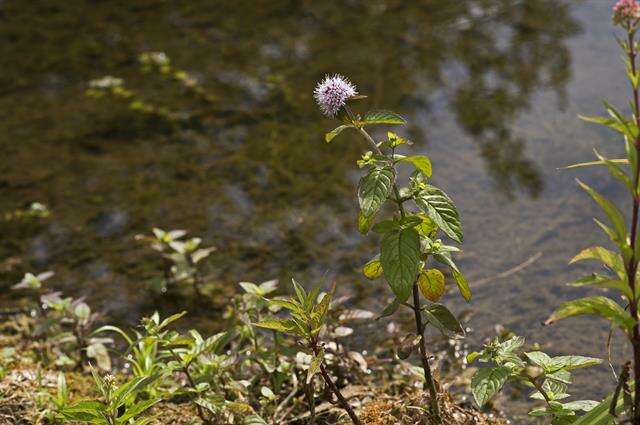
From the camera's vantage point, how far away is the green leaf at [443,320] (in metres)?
2.23

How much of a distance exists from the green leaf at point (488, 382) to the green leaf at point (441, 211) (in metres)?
0.37

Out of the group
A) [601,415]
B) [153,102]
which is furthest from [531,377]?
[153,102]

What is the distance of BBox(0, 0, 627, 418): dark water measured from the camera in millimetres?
3674

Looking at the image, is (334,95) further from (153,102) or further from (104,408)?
(153,102)

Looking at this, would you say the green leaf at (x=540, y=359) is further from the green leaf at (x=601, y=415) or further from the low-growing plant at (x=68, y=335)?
the low-growing plant at (x=68, y=335)

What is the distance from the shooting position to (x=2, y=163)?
4734mm

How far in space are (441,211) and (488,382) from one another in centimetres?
45

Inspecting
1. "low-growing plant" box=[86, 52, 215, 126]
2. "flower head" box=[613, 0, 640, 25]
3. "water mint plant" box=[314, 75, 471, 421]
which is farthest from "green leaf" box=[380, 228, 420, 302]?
"low-growing plant" box=[86, 52, 215, 126]

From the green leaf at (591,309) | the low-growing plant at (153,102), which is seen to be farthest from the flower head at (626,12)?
the low-growing plant at (153,102)

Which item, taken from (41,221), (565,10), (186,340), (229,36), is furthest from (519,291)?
(229,36)

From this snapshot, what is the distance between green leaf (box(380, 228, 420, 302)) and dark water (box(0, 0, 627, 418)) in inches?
44.4

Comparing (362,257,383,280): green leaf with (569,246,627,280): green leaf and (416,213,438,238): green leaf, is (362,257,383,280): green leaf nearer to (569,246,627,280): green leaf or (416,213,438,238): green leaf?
(416,213,438,238): green leaf

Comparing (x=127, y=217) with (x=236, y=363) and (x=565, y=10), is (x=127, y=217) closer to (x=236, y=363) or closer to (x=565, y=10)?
(x=236, y=363)

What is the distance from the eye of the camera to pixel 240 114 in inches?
196
